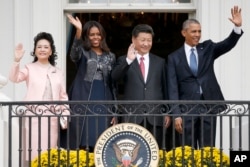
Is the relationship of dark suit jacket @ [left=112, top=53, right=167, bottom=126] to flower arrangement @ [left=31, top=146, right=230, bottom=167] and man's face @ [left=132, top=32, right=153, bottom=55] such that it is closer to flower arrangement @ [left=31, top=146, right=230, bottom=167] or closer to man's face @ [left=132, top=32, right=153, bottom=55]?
man's face @ [left=132, top=32, right=153, bottom=55]

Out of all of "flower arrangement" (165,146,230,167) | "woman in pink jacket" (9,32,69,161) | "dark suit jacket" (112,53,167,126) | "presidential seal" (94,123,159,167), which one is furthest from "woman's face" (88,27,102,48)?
"flower arrangement" (165,146,230,167)

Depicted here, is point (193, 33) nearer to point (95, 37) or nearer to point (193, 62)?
point (193, 62)

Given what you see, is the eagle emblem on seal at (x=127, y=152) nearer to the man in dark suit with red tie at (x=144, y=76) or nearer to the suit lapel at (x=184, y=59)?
the man in dark suit with red tie at (x=144, y=76)

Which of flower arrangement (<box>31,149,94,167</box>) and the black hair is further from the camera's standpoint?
the black hair

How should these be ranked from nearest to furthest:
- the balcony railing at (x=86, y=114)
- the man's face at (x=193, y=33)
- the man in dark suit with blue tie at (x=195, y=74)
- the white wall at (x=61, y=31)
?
the balcony railing at (x=86, y=114) → the man in dark suit with blue tie at (x=195, y=74) → the man's face at (x=193, y=33) → the white wall at (x=61, y=31)

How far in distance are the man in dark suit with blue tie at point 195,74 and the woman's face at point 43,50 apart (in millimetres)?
1442

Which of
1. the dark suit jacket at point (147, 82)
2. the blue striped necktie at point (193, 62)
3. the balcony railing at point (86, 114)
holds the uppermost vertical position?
the blue striped necktie at point (193, 62)

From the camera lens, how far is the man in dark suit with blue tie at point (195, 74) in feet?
38.0

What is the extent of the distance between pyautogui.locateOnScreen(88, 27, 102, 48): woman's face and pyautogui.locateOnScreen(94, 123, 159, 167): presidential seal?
1470mm

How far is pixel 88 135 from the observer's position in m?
11.8

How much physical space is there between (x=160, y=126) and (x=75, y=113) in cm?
114

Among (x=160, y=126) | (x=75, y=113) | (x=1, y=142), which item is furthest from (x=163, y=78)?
(x=1, y=142)

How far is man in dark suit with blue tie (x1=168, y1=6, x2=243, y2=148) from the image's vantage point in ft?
38.0

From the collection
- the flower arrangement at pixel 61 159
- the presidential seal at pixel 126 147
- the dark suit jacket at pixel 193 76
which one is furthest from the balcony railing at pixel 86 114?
the dark suit jacket at pixel 193 76
